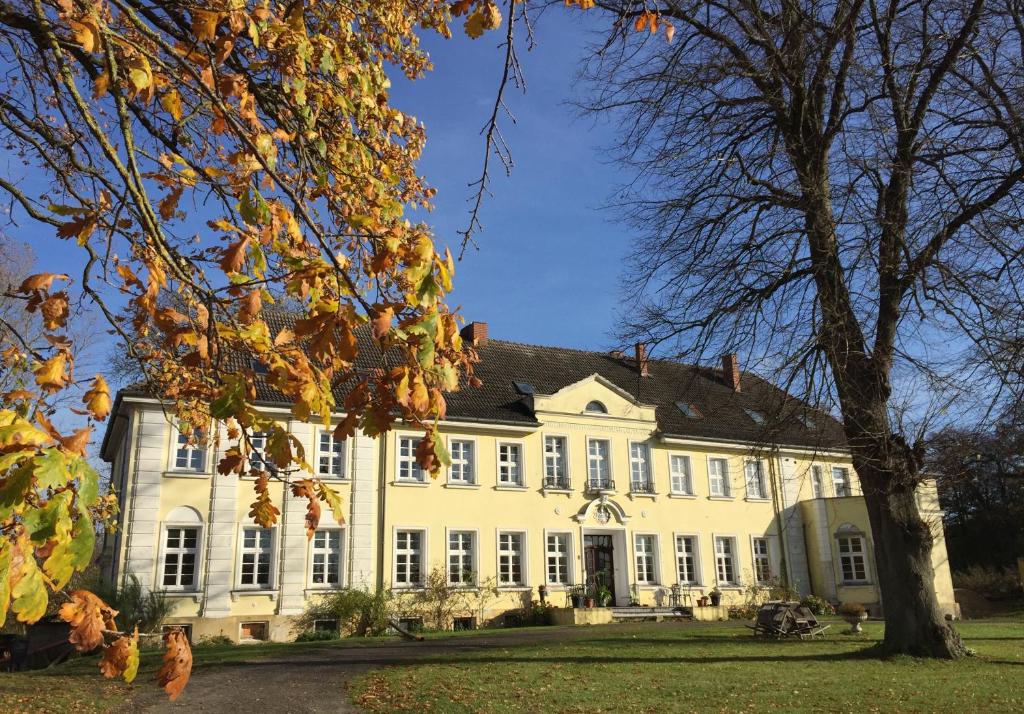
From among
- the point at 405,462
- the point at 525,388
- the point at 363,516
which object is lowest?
the point at 363,516

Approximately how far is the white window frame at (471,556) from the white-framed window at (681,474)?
804 centimetres

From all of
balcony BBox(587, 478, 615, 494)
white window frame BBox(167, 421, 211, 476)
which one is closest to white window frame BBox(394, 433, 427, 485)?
white window frame BBox(167, 421, 211, 476)

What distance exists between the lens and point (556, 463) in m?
27.4

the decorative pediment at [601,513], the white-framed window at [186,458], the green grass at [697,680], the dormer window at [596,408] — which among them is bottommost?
the green grass at [697,680]

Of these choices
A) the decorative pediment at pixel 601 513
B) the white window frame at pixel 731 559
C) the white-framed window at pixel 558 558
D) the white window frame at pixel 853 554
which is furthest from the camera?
the white window frame at pixel 853 554

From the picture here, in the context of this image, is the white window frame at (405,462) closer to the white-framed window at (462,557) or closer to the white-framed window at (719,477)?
the white-framed window at (462,557)

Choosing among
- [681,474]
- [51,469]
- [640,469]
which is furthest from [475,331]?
[51,469]

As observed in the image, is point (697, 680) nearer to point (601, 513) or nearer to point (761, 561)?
point (601, 513)

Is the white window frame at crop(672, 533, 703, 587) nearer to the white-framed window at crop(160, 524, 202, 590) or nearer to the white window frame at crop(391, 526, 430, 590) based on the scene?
the white window frame at crop(391, 526, 430, 590)

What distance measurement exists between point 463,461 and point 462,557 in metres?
2.95

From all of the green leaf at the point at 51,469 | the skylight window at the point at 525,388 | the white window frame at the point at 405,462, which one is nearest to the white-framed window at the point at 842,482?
the skylight window at the point at 525,388

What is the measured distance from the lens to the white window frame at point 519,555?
2534cm

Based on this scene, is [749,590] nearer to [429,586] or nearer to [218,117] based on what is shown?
[429,586]

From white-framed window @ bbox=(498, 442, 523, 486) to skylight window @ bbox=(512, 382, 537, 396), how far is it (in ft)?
7.20
